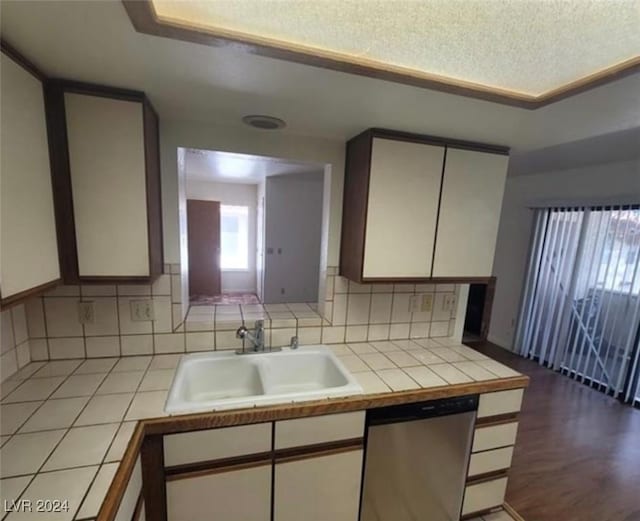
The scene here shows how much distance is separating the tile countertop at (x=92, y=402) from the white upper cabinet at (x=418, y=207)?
49 cm

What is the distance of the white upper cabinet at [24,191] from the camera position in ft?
2.94

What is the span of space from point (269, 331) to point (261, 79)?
4.17 ft

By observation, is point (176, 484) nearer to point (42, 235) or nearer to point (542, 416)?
point (42, 235)

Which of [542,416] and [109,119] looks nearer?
[109,119]

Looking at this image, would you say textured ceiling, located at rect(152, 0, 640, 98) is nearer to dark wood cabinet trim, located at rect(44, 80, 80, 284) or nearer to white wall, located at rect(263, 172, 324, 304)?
dark wood cabinet trim, located at rect(44, 80, 80, 284)

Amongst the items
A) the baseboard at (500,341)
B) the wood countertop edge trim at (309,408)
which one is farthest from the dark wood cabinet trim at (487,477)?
the baseboard at (500,341)

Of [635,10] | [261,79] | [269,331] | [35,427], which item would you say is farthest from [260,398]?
[635,10]

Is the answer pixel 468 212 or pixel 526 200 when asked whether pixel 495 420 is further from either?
pixel 526 200

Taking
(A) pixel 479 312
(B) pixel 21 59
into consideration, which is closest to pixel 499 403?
(B) pixel 21 59

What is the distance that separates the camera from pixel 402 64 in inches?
40.0

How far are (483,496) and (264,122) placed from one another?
7.62 ft

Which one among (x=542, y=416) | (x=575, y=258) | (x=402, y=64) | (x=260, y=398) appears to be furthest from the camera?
(x=575, y=258)

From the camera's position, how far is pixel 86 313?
4.90 feet

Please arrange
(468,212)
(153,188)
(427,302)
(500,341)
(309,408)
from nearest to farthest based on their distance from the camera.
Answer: (309,408) → (153,188) → (468,212) → (427,302) → (500,341)
